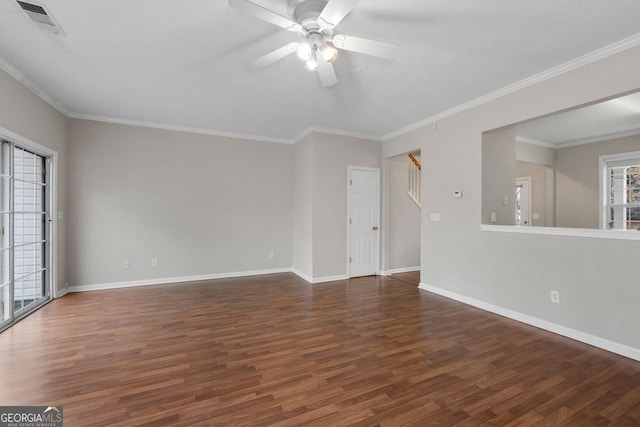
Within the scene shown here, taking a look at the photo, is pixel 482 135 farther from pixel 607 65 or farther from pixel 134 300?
pixel 134 300

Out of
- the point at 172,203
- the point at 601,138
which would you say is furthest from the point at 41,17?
the point at 601,138

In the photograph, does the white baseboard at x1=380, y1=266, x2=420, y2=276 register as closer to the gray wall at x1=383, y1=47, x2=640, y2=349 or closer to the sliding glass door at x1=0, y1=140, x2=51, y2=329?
the gray wall at x1=383, y1=47, x2=640, y2=349

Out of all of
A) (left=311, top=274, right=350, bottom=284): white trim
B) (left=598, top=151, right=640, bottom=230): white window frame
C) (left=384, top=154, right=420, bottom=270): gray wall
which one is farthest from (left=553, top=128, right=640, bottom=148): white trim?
(left=311, top=274, right=350, bottom=284): white trim

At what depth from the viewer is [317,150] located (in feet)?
16.1

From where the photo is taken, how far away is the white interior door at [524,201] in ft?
21.0

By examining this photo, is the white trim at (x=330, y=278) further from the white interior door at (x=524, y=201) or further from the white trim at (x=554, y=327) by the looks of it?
the white interior door at (x=524, y=201)

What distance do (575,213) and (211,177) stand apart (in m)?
7.33

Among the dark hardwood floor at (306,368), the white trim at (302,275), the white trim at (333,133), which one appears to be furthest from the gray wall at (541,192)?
the white trim at (302,275)

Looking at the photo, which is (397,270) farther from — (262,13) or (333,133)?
(262,13)

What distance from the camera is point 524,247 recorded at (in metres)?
3.20

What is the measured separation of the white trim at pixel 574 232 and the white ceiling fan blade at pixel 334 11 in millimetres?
2860

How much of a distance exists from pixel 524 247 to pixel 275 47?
3.44m

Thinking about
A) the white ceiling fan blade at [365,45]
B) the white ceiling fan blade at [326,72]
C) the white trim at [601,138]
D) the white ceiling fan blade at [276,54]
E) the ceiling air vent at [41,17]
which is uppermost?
the ceiling air vent at [41,17]

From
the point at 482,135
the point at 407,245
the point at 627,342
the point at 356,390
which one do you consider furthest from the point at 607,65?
the point at 407,245
